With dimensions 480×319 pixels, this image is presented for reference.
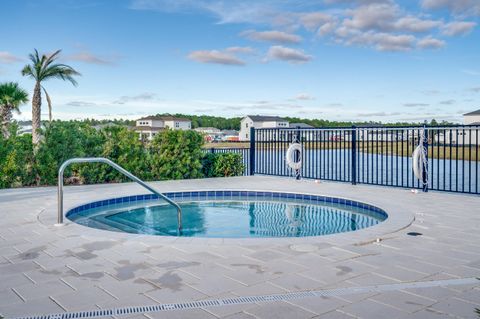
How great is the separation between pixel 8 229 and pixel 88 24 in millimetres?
10233

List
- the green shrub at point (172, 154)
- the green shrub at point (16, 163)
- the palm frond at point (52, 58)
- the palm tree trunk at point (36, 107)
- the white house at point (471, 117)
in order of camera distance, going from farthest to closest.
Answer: the white house at point (471, 117) < the palm frond at point (52, 58) < the palm tree trunk at point (36, 107) < the green shrub at point (172, 154) < the green shrub at point (16, 163)

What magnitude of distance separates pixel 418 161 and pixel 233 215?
3.87 m

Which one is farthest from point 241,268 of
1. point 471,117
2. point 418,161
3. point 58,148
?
point 471,117

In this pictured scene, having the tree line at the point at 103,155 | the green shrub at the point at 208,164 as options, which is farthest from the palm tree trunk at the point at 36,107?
the green shrub at the point at 208,164

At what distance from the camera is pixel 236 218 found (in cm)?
725

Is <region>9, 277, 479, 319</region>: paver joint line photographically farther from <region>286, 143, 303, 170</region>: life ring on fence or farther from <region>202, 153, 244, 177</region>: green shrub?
<region>202, 153, 244, 177</region>: green shrub

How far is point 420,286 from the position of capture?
3088 mm

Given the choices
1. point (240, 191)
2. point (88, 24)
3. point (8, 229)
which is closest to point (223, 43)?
point (88, 24)

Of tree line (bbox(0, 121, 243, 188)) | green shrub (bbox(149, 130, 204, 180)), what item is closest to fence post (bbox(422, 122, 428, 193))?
tree line (bbox(0, 121, 243, 188))

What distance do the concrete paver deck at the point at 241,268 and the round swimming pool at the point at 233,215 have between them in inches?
43.1

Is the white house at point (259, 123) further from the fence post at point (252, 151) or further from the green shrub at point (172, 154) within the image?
the green shrub at point (172, 154)

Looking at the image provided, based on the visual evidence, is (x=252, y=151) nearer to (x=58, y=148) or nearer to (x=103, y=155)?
(x=103, y=155)

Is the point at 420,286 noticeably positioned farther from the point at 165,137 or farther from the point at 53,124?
the point at 53,124

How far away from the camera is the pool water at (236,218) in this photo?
6230 mm
